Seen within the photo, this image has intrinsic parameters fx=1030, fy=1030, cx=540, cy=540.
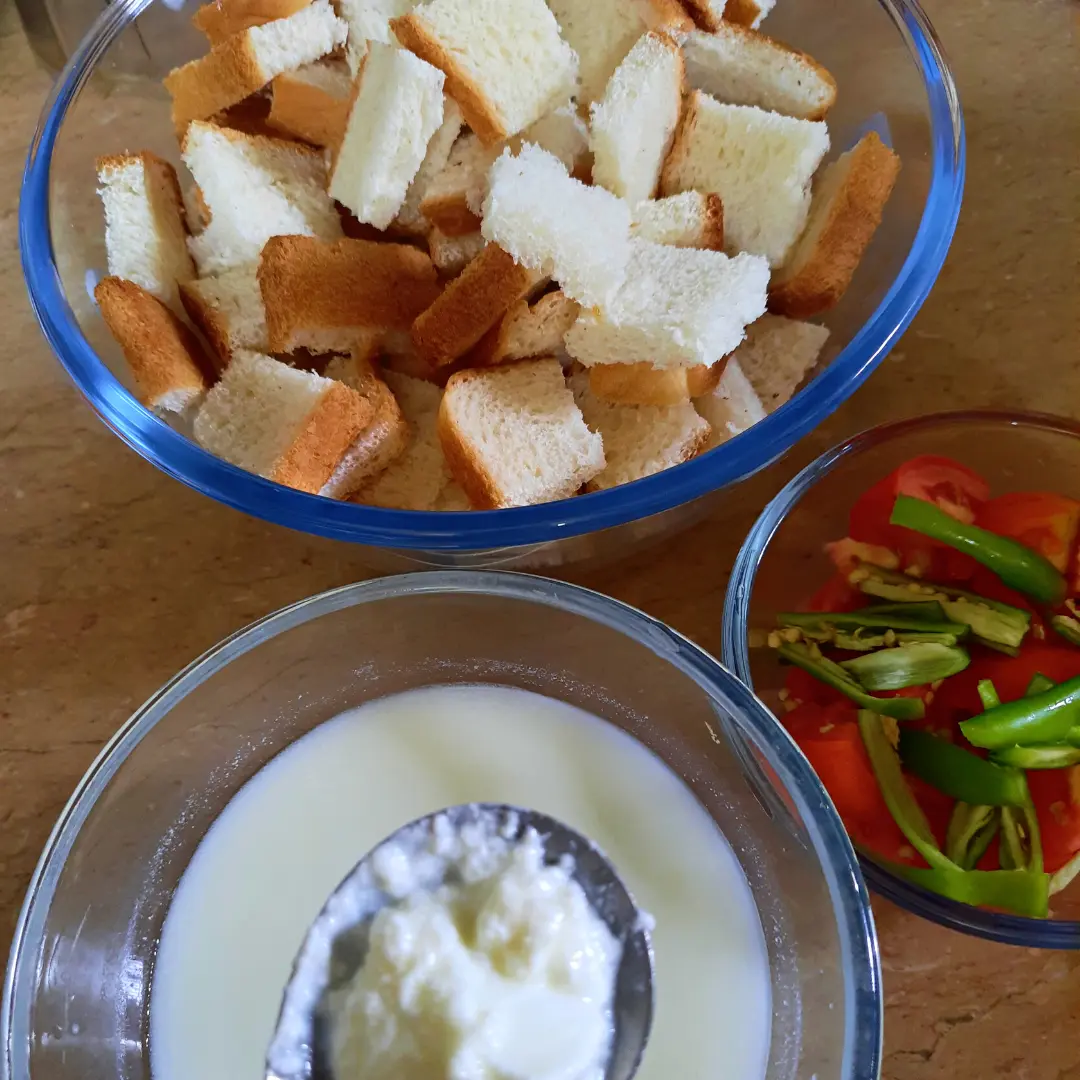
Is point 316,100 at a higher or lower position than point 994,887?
higher

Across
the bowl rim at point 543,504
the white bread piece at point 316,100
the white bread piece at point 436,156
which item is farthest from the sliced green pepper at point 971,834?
the white bread piece at point 316,100

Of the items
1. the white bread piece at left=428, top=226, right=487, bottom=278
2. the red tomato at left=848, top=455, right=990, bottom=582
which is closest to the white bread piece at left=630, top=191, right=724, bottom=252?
the white bread piece at left=428, top=226, right=487, bottom=278

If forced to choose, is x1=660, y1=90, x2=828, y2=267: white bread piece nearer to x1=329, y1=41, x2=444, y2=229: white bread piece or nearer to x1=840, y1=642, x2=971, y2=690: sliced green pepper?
x1=329, y1=41, x2=444, y2=229: white bread piece

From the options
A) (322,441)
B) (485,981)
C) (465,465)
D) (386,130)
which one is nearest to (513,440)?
(465,465)

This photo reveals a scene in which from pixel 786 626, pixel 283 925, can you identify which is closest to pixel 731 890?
pixel 786 626

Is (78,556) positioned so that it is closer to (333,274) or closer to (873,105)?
(333,274)

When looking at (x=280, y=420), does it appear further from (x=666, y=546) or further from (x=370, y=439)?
(x=666, y=546)
